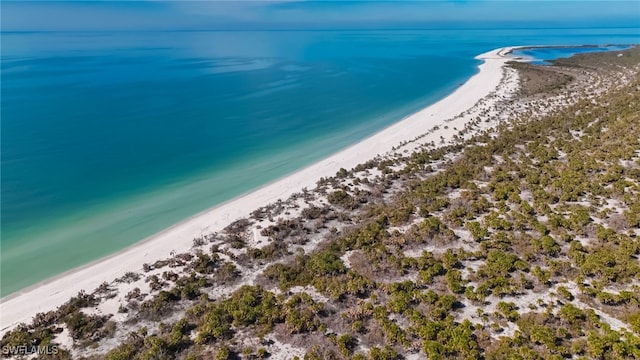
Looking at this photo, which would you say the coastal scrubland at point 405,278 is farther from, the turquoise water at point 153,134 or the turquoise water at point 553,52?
the turquoise water at point 553,52

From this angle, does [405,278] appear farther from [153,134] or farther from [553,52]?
[553,52]

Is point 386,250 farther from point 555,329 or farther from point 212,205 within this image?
point 212,205

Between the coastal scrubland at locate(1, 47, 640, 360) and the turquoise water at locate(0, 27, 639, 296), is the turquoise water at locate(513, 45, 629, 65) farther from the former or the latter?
the coastal scrubland at locate(1, 47, 640, 360)

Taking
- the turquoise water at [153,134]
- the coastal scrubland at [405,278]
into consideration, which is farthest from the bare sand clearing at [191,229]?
the turquoise water at [153,134]

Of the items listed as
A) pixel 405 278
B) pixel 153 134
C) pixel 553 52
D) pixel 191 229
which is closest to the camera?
pixel 405 278

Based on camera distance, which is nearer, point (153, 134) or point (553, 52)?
point (153, 134)

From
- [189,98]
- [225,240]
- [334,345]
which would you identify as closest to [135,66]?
[189,98]

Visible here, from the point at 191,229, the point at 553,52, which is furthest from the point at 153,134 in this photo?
the point at 553,52
